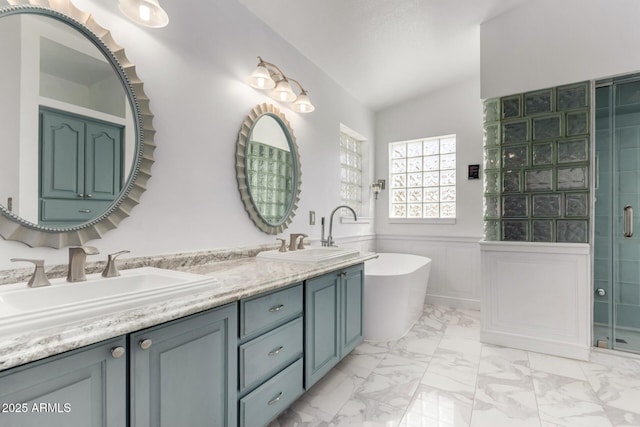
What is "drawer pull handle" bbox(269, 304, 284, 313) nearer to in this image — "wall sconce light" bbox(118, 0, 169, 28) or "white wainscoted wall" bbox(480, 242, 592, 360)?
"wall sconce light" bbox(118, 0, 169, 28)

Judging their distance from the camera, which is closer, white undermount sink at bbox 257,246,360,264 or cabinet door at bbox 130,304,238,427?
cabinet door at bbox 130,304,238,427

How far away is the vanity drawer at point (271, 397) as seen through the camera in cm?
132

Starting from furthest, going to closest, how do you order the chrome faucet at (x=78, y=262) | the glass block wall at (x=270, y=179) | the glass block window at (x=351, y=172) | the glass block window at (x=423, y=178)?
1. the glass block window at (x=423, y=178)
2. the glass block window at (x=351, y=172)
3. the glass block wall at (x=270, y=179)
4. the chrome faucet at (x=78, y=262)

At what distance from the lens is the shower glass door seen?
2.47 meters

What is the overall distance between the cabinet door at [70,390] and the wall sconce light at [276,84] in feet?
5.88

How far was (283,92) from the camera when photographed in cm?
239

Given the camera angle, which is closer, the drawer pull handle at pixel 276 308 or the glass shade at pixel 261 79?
the drawer pull handle at pixel 276 308

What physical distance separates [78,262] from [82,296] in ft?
0.43

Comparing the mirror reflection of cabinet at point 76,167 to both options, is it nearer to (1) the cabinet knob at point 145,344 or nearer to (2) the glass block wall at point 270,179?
(1) the cabinet knob at point 145,344

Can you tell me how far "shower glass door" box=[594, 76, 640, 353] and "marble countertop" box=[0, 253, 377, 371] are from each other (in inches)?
95.2

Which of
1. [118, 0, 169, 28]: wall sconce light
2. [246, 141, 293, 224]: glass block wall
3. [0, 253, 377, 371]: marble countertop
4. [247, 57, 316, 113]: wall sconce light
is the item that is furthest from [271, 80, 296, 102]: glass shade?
[0, 253, 377, 371]: marble countertop

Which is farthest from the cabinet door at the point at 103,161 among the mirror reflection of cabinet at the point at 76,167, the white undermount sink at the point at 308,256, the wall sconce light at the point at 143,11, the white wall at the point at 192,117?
the white undermount sink at the point at 308,256

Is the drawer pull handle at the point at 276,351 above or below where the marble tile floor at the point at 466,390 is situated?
above

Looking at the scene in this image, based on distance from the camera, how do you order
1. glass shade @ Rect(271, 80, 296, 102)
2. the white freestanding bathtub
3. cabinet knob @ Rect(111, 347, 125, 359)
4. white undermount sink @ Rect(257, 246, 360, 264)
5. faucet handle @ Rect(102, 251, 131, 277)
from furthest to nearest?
1. the white freestanding bathtub
2. glass shade @ Rect(271, 80, 296, 102)
3. white undermount sink @ Rect(257, 246, 360, 264)
4. faucet handle @ Rect(102, 251, 131, 277)
5. cabinet knob @ Rect(111, 347, 125, 359)
